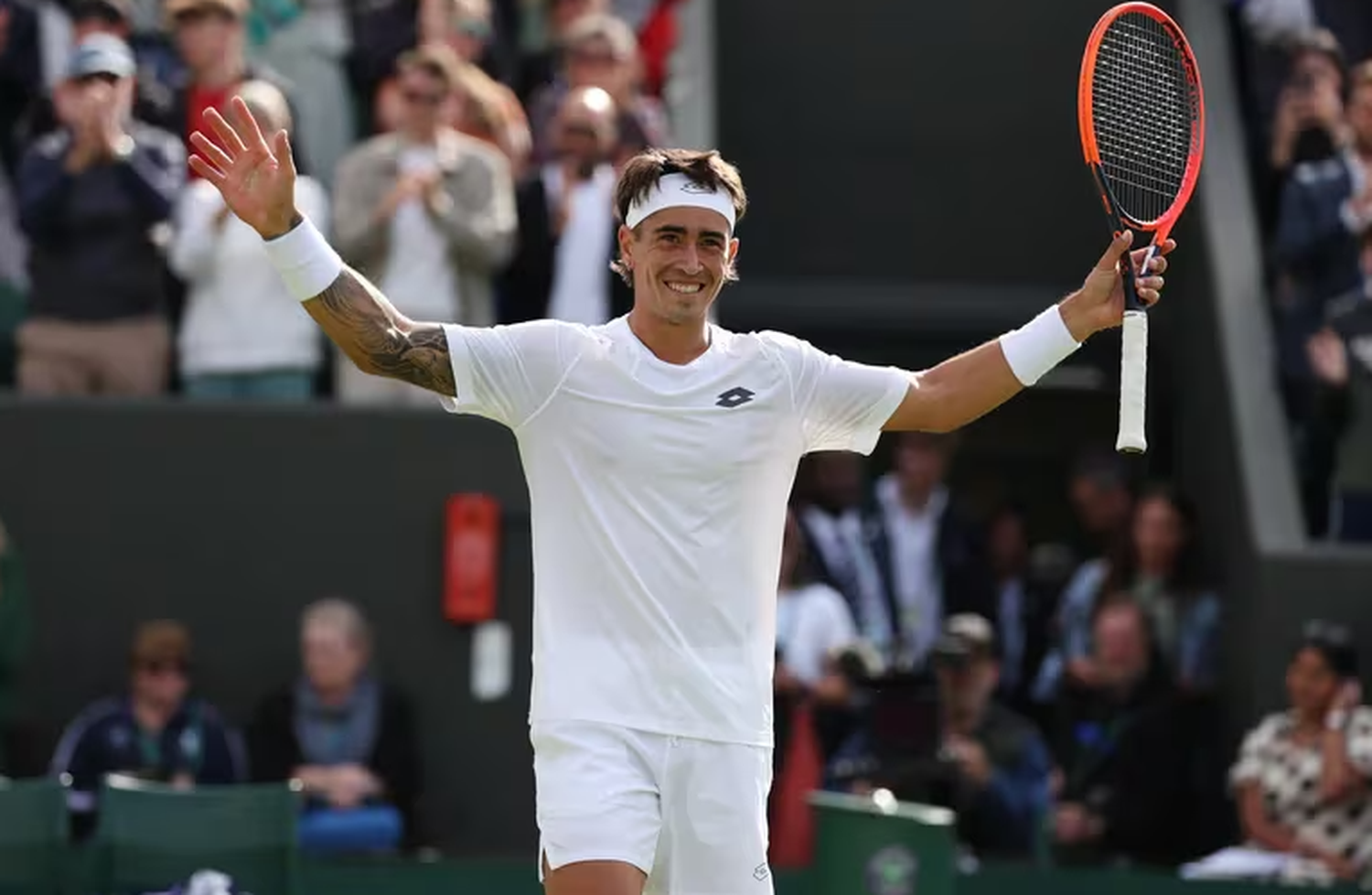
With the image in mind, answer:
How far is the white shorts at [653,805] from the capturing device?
592cm

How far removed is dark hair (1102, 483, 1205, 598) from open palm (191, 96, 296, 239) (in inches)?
254

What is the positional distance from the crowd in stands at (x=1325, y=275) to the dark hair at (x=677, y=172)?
6.20m

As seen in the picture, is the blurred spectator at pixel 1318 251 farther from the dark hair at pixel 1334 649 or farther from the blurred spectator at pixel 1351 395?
the dark hair at pixel 1334 649

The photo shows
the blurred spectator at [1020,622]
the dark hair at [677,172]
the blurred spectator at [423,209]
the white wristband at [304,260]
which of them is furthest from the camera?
the blurred spectator at [1020,622]

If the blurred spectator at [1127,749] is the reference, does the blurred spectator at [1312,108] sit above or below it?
above

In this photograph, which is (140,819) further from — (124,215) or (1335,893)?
(1335,893)

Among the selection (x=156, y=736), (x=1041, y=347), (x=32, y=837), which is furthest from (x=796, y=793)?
(x=1041, y=347)

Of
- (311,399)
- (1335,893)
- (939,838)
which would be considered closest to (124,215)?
(311,399)

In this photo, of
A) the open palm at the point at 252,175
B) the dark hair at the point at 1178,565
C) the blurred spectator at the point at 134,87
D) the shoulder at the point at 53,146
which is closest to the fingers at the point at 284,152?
the open palm at the point at 252,175

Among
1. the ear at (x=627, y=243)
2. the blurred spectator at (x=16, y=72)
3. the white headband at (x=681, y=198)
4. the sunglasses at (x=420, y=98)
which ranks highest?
the blurred spectator at (x=16, y=72)

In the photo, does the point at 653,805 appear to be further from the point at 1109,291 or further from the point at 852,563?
the point at 852,563

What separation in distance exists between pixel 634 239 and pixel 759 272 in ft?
28.3

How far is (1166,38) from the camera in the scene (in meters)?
6.82

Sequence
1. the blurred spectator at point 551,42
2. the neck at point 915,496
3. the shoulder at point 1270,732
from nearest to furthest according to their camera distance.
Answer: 1. the shoulder at point 1270,732
2. the neck at point 915,496
3. the blurred spectator at point 551,42
